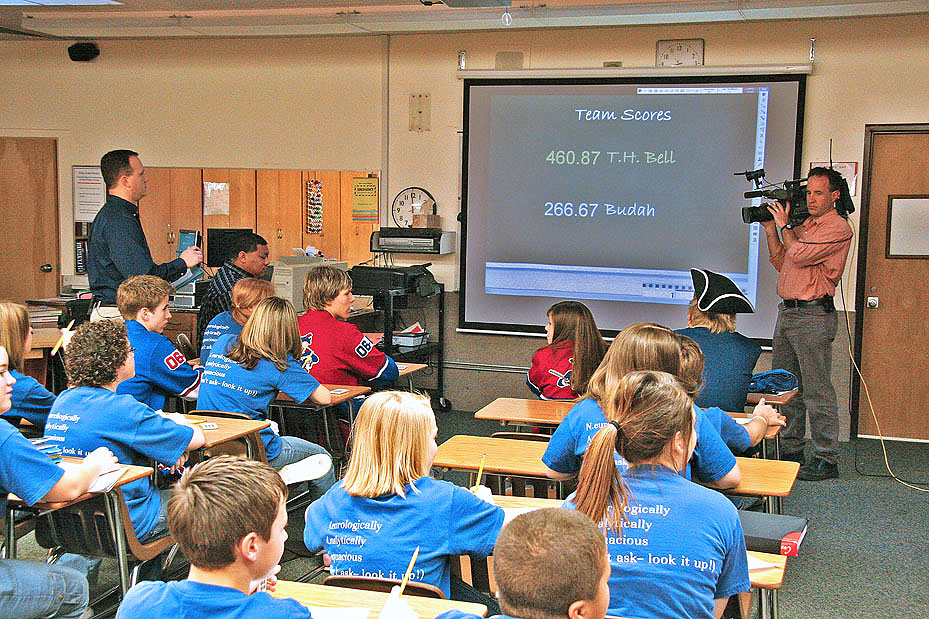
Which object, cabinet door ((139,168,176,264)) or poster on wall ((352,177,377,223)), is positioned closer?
poster on wall ((352,177,377,223))

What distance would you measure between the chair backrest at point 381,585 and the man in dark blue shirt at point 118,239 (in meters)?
3.36

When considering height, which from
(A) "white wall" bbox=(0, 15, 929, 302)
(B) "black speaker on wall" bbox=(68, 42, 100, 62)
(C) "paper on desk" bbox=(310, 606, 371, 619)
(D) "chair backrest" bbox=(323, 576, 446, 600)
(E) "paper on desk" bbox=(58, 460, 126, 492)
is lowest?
(D) "chair backrest" bbox=(323, 576, 446, 600)

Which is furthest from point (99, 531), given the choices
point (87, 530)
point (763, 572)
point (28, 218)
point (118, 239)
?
point (28, 218)

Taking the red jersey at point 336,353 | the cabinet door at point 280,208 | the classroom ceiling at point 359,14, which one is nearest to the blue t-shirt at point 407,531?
the red jersey at point 336,353

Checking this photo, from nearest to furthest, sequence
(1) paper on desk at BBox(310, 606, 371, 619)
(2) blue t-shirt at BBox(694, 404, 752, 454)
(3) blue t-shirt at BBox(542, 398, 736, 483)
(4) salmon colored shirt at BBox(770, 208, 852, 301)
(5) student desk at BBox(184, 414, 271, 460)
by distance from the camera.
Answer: (1) paper on desk at BBox(310, 606, 371, 619), (3) blue t-shirt at BBox(542, 398, 736, 483), (2) blue t-shirt at BBox(694, 404, 752, 454), (5) student desk at BBox(184, 414, 271, 460), (4) salmon colored shirt at BBox(770, 208, 852, 301)

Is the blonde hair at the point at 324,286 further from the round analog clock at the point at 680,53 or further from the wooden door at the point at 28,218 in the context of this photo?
the wooden door at the point at 28,218

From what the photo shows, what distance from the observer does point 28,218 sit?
26.7 feet

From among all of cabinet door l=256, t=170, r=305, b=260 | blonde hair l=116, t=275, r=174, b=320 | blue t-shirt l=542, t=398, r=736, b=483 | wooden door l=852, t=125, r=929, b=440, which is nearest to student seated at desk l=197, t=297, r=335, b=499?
blonde hair l=116, t=275, r=174, b=320

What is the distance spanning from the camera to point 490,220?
23.1 feet

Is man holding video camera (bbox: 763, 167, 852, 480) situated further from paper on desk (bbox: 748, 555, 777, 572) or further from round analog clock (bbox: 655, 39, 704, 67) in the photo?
paper on desk (bbox: 748, 555, 777, 572)

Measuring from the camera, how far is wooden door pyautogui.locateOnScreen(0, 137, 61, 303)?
8.10 metres

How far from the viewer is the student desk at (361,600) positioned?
1890 mm

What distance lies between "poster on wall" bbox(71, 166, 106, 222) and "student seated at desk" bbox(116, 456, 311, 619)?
Result: 22.9ft

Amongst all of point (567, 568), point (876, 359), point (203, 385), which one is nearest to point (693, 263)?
point (876, 359)
